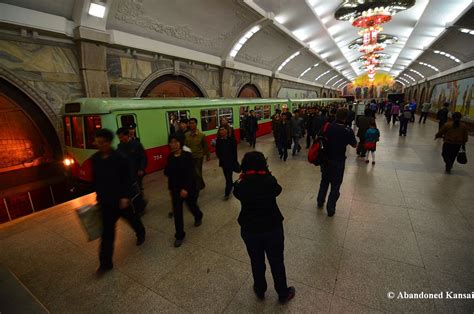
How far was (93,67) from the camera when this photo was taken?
792 centimetres

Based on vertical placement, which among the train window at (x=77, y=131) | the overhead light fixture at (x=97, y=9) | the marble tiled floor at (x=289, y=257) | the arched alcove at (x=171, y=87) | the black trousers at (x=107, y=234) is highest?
the overhead light fixture at (x=97, y=9)

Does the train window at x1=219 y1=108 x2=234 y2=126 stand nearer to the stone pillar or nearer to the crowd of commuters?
the crowd of commuters

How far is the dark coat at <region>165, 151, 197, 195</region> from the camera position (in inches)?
115

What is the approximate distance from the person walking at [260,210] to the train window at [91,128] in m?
4.94

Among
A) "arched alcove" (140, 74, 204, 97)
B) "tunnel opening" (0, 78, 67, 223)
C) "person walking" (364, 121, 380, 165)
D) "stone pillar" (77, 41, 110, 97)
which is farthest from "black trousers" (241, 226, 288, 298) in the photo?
"arched alcove" (140, 74, 204, 97)

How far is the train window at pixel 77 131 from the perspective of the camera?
532 cm

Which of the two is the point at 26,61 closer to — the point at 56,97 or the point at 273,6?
the point at 56,97

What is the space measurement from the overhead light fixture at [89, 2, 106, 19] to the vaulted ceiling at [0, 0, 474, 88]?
0.17 metres

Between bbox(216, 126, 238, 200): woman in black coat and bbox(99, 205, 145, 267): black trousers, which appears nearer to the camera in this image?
bbox(99, 205, 145, 267): black trousers

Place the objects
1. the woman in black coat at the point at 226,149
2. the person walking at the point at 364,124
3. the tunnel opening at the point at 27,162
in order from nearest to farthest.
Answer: the woman in black coat at the point at 226,149 < the person walking at the point at 364,124 < the tunnel opening at the point at 27,162

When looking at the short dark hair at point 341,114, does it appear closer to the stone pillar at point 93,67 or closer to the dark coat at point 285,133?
the dark coat at point 285,133

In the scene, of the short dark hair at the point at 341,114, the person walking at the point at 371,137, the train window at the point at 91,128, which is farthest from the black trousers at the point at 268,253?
the person walking at the point at 371,137

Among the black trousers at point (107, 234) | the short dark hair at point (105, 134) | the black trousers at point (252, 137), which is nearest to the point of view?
the short dark hair at point (105, 134)

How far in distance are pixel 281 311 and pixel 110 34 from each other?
10.6 metres
